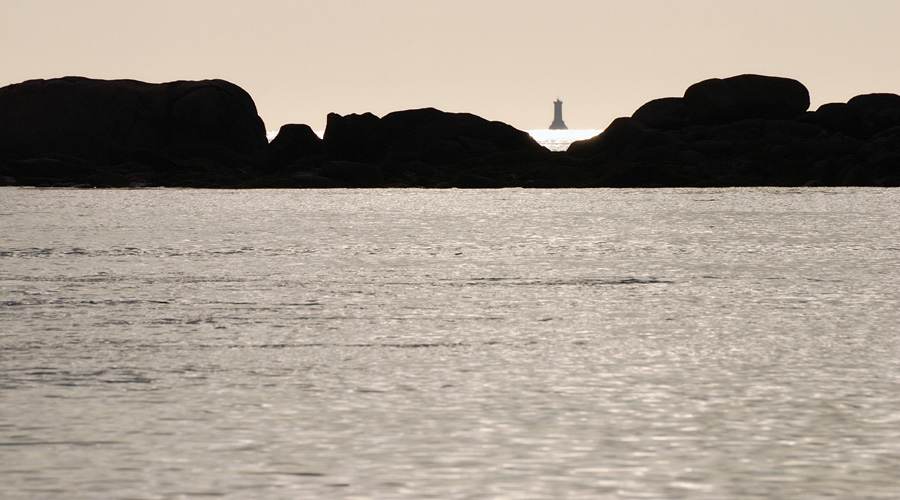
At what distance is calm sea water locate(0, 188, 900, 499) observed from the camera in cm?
929

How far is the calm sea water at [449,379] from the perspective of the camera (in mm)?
9289

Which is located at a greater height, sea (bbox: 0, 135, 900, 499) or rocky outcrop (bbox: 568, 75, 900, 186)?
rocky outcrop (bbox: 568, 75, 900, 186)

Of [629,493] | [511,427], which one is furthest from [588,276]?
[629,493]

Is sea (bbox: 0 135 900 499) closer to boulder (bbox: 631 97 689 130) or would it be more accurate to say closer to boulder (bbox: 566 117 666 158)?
boulder (bbox: 566 117 666 158)

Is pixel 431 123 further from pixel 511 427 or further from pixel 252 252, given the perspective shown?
pixel 511 427

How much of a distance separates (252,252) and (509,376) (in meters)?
25.2

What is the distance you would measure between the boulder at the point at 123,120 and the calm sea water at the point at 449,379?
11308cm

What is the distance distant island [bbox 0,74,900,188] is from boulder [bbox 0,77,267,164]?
0.55 ft

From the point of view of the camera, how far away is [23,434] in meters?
10.6

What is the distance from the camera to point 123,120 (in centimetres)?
14475

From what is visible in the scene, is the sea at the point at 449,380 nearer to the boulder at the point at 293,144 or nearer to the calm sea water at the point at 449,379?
the calm sea water at the point at 449,379

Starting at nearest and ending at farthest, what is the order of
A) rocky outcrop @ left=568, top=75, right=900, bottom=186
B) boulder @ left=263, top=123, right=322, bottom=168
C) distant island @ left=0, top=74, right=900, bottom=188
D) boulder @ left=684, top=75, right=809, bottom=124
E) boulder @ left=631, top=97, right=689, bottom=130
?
1. rocky outcrop @ left=568, top=75, right=900, bottom=186
2. distant island @ left=0, top=74, right=900, bottom=188
3. boulder @ left=684, top=75, right=809, bottom=124
4. boulder @ left=631, top=97, right=689, bottom=130
5. boulder @ left=263, top=123, right=322, bottom=168

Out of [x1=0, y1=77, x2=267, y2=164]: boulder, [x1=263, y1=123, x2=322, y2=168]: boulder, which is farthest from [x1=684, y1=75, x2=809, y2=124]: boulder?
[x1=0, y1=77, x2=267, y2=164]: boulder

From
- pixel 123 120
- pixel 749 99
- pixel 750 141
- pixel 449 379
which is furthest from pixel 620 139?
pixel 449 379
